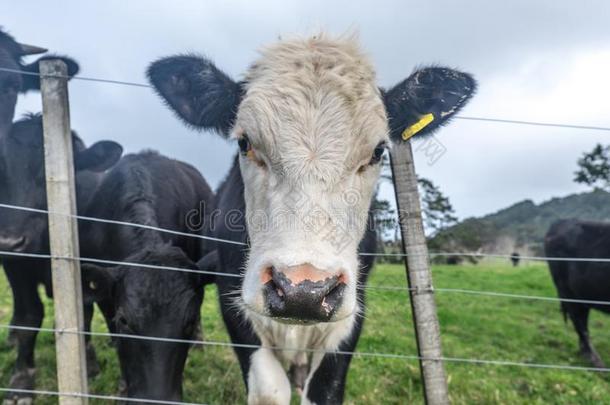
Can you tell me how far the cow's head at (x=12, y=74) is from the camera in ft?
16.6

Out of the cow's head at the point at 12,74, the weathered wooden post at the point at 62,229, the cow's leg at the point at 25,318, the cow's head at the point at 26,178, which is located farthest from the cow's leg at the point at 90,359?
the weathered wooden post at the point at 62,229

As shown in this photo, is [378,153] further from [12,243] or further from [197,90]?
[12,243]

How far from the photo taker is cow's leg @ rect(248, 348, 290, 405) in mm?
3223

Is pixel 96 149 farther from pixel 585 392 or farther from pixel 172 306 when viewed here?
pixel 585 392

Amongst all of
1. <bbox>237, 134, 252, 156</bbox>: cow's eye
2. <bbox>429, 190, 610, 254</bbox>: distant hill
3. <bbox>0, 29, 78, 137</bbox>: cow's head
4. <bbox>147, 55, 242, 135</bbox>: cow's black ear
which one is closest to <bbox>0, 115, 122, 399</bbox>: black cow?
<bbox>0, 29, 78, 137</bbox>: cow's head

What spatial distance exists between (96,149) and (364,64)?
3.03m

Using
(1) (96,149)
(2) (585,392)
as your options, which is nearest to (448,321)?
(2) (585,392)

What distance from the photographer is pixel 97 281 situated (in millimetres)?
3965

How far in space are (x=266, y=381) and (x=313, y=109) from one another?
1.65 meters

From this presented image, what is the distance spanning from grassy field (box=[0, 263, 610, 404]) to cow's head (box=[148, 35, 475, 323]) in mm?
1374

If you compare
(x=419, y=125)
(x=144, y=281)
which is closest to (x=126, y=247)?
(x=144, y=281)

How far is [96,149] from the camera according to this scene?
5246mm

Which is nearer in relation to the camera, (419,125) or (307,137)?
(307,137)

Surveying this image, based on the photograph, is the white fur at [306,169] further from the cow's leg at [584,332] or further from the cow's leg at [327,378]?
the cow's leg at [584,332]
